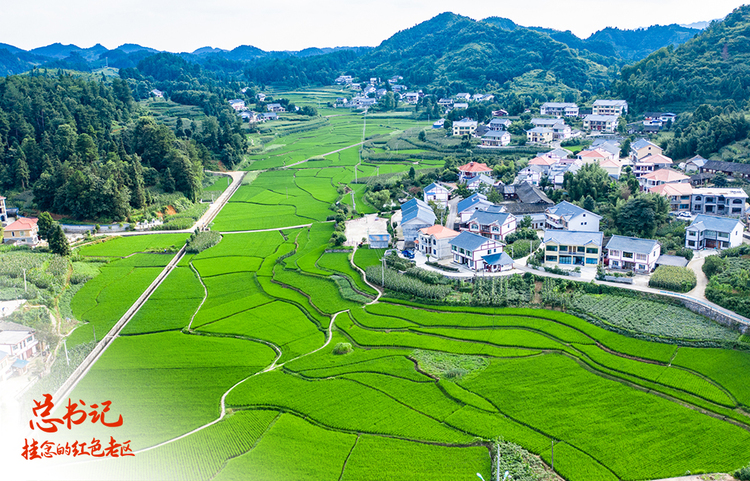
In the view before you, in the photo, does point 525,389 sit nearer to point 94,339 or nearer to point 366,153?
point 94,339

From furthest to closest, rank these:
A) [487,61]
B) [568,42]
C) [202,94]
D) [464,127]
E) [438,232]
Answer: [568,42] < [487,61] < [202,94] < [464,127] < [438,232]

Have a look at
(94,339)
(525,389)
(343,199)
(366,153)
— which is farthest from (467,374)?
(366,153)

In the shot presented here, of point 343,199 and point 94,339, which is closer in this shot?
point 94,339

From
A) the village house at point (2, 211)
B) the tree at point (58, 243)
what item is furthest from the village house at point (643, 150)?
the village house at point (2, 211)

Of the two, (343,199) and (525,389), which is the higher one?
(343,199)

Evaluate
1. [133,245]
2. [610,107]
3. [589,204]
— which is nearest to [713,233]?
[589,204]

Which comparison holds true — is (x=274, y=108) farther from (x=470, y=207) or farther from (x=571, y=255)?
(x=571, y=255)

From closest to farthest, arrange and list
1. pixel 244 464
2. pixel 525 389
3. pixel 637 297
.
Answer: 1. pixel 244 464
2. pixel 525 389
3. pixel 637 297
